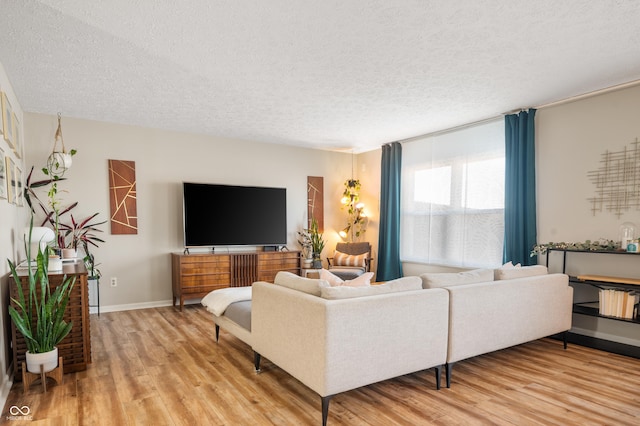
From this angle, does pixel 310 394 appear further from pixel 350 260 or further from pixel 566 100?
pixel 566 100

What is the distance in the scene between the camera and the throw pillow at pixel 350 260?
594 centimetres

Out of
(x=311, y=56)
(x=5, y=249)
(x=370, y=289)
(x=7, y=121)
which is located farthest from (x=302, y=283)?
(x=7, y=121)

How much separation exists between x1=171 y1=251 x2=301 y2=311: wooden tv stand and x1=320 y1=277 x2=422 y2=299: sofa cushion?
3215 mm

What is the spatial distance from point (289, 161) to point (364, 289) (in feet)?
14.0

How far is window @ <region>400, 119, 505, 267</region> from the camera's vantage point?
4.78 m

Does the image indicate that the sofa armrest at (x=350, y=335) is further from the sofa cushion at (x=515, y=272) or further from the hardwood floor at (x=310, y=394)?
the sofa cushion at (x=515, y=272)

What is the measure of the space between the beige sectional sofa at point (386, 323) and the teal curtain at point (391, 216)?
2856 millimetres

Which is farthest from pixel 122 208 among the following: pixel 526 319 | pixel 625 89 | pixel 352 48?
pixel 625 89

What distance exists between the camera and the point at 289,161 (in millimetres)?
6402

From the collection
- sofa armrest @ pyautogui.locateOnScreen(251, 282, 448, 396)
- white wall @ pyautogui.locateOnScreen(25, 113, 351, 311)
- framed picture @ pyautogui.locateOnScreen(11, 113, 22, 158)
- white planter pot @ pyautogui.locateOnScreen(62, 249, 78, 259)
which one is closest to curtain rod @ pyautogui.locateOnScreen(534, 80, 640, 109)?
sofa armrest @ pyautogui.locateOnScreen(251, 282, 448, 396)

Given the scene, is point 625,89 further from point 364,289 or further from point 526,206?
point 364,289

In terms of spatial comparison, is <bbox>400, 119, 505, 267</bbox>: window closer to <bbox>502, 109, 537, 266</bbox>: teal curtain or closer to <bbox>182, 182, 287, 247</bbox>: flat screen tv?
<bbox>502, 109, 537, 266</bbox>: teal curtain

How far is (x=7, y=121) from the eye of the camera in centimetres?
318

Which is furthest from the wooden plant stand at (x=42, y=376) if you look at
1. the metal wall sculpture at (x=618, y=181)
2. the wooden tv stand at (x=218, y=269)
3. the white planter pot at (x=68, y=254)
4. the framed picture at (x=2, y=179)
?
the metal wall sculpture at (x=618, y=181)
